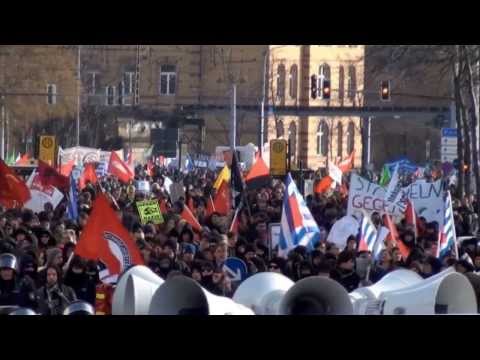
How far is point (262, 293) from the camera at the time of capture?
12.0 metres

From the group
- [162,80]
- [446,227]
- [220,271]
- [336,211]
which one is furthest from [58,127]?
[220,271]

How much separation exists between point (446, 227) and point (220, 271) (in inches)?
229

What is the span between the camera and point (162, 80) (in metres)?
87.0

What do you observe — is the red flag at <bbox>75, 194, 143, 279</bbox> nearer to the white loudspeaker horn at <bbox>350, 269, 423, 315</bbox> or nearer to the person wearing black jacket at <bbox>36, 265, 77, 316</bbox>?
the person wearing black jacket at <bbox>36, 265, 77, 316</bbox>

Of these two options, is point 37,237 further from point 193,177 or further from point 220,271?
point 193,177

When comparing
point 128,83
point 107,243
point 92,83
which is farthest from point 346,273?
point 128,83

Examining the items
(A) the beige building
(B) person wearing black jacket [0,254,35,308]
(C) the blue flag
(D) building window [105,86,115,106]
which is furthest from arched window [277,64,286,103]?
(B) person wearing black jacket [0,254,35,308]

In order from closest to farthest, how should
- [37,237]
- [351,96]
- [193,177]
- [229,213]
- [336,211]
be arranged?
1. [37,237]
2. [229,213]
3. [336,211]
4. [193,177]
5. [351,96]

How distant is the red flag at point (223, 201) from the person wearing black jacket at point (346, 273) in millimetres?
8709

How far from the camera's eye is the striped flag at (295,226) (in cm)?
1884

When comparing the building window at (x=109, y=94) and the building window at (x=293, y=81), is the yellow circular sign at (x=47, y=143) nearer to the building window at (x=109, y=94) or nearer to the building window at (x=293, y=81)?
the building window at (x=109, y=94)

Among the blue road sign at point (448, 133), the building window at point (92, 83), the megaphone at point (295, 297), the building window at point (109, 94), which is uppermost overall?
the building window at point (92, 83)

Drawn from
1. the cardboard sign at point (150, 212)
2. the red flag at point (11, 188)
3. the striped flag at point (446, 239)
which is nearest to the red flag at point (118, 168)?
the red flag at point (11, 188)
